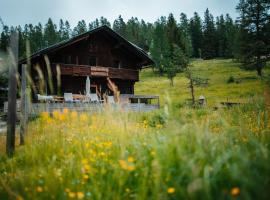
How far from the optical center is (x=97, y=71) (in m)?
23.7

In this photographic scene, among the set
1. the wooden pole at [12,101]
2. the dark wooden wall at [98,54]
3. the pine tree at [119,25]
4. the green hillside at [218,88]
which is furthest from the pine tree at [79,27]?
the wooden pole at [12,101]

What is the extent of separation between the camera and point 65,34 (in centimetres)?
9069

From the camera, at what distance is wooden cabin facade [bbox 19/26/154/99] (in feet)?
73.8

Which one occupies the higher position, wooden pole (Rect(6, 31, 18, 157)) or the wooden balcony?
the wooden balcony

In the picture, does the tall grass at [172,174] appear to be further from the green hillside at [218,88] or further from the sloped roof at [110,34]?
the green hillside at [218,88]

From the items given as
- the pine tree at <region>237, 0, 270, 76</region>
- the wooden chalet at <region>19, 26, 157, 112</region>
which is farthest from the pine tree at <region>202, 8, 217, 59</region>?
the wooden chalet at <region>19, 26, 157, 112</region>

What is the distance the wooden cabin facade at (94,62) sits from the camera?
22484 mm

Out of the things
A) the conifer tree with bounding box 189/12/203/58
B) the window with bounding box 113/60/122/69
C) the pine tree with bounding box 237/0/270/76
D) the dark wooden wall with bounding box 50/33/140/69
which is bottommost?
the window with bounding box 113/60/122/69

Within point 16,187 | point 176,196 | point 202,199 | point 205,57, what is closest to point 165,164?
point 176,196

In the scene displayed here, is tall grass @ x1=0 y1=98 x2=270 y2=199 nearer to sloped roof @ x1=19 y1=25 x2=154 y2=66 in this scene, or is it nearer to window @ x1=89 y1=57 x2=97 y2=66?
sloped roof @ x1=19 y1=25 x2=154 y2=66

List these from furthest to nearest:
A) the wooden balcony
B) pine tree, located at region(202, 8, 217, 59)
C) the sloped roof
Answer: pine tree, located at region(202, 8, 217, 59)
the wooden balcony
the sloped roof

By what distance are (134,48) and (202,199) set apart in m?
23.5

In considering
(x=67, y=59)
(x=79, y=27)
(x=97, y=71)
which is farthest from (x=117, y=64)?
(x=79, y=27)

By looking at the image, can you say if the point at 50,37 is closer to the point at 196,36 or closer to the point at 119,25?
the point at 119,25
